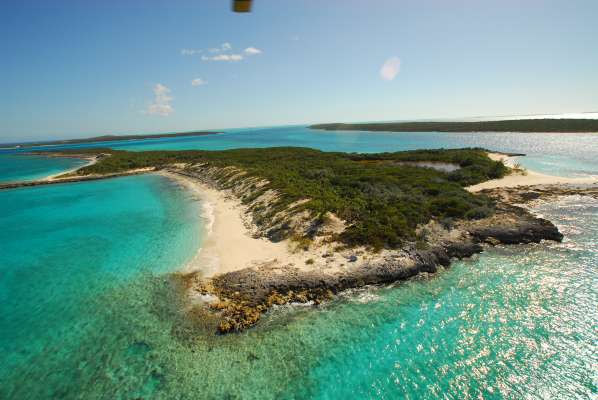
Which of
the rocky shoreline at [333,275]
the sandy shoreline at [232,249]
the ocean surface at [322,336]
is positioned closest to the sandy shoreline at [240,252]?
the sandy shoreline at [232,249]

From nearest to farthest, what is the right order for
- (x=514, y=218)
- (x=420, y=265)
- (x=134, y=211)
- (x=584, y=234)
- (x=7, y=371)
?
(x=7, y=371)
(x=420, y=265)
(x=584, y=234)
(x=514, y=218)
(x=134, y=211)

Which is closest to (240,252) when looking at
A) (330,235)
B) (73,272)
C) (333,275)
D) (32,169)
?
(330,235)

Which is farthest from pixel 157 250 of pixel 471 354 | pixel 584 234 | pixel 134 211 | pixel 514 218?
pixel 584 234

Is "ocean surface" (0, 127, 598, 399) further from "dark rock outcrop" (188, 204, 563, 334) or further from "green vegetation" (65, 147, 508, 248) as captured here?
"green vegetation" (65, 147, 508, 248)

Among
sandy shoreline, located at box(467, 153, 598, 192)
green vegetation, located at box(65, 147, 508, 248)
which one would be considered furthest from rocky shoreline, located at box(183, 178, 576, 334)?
sandy shoreline, located at box(467, 153, 598, 192)

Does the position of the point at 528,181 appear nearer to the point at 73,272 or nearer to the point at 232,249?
the point at 232,249

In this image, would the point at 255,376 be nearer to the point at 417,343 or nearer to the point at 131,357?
the point at 131,357
